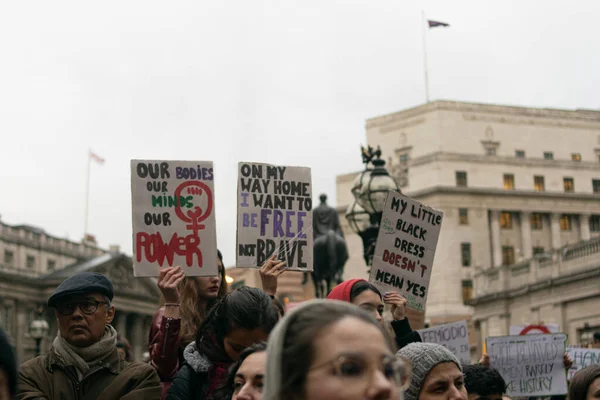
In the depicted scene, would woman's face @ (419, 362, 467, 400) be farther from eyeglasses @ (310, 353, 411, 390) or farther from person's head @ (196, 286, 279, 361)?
eyeglasses @ (310, 353, 411, 390)

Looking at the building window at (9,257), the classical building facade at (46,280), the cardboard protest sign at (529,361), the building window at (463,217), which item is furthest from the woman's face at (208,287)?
the building window at (9,257)

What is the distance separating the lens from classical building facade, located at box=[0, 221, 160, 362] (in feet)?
265

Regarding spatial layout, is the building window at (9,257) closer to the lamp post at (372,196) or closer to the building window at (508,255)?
the building window at (508,255)

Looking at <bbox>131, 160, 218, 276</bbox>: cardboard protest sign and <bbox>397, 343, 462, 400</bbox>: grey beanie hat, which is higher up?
<bbox>131, 160, 218, 276</bbox>: cardboard protest sign

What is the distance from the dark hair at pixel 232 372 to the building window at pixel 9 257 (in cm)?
8261

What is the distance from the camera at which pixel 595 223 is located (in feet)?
248

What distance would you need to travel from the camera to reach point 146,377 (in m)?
5.05

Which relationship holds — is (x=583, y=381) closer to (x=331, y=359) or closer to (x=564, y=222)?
(x=331, y=359)

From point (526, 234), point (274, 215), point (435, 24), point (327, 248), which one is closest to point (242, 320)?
point (274, 215)

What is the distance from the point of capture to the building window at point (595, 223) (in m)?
75.4

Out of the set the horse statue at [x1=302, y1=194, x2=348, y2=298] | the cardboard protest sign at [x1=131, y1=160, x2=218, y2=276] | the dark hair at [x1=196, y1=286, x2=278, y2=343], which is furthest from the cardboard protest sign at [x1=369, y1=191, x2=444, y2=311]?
the horse statue at [x1=302, y1=194, x2=348, y2=298]

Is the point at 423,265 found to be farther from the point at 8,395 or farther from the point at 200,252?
the point at 8,395

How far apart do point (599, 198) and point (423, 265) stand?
230 ft

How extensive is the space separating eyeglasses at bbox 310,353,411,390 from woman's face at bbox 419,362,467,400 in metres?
2.17
